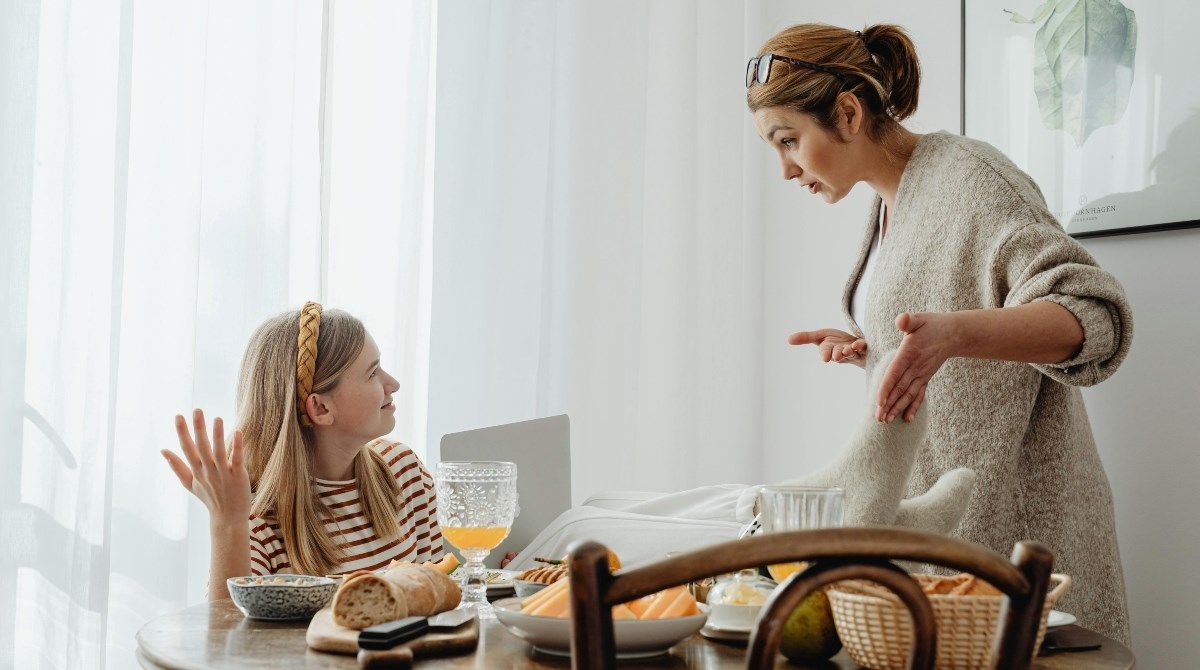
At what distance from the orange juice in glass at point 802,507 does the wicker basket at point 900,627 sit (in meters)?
0.13

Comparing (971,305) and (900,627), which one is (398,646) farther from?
(971,305)

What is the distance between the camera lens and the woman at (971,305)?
1263 millimetres

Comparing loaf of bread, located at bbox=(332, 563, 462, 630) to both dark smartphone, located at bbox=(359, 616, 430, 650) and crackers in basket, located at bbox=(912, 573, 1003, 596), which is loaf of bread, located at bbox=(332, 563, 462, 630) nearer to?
dark smartphone, located at bbox=(359, 616, 430, 650)

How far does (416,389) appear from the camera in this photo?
2.32 metres

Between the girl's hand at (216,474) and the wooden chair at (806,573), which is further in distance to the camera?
the girl's hand at (216,474)

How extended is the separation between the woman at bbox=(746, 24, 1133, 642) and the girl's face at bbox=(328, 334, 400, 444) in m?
0.63

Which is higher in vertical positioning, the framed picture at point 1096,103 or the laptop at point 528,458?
the framed picture at point 1096,103

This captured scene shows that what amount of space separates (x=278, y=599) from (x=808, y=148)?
3.33 ft

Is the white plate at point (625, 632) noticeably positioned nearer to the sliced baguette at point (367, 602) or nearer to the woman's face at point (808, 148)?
the sliced baguette at point (367, 602)

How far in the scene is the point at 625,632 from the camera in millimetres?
801

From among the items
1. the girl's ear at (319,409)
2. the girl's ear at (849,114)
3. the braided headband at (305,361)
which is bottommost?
the girl's ear at (319,409)

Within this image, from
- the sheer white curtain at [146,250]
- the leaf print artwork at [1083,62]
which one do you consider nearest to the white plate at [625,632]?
the sheer white curtain at [146,250]

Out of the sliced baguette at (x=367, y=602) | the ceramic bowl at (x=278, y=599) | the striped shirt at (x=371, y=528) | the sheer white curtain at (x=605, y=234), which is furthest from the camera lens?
the sheer white curtain at (x=605, y=234)

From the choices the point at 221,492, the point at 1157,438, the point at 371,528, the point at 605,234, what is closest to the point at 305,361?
the point at 371,528
